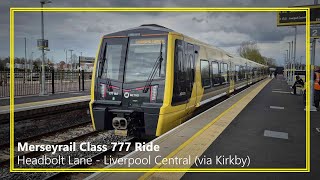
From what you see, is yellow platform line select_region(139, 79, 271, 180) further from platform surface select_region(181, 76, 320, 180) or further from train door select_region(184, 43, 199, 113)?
train door select_region(184, 43, 199, 113)

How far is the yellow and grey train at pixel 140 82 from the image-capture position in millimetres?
8070

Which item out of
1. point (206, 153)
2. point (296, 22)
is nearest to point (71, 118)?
point (206, 153)

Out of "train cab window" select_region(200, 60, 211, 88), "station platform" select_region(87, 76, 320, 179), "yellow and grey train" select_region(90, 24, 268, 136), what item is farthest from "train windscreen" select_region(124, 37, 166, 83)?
"train cab window" select_region(200, 60, 211, 88)

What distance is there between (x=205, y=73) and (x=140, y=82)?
14.4 feet

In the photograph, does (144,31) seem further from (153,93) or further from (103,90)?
(103,90)

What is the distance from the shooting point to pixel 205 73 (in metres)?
12.0

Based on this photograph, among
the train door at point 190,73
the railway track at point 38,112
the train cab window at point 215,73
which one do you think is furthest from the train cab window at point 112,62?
the train cab window at point 215,73

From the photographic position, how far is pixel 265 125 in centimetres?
945

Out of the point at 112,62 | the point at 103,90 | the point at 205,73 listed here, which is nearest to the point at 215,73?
the point at 205,73

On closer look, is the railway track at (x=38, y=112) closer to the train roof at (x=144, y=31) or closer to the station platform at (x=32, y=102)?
the station platform at (x=32, y=102)

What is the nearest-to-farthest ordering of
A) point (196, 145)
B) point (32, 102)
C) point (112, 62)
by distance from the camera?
point (196, 145) → point (112, 62) → point (32, 102)

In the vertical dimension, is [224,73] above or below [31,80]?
above

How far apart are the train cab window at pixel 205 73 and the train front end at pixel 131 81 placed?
3.46m

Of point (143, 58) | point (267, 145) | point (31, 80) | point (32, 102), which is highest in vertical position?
point (143, 58)
